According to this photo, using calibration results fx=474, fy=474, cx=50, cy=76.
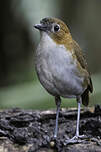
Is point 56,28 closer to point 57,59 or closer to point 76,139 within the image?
point 57,59

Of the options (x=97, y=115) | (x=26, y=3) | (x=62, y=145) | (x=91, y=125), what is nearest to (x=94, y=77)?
(x=26, y=3)

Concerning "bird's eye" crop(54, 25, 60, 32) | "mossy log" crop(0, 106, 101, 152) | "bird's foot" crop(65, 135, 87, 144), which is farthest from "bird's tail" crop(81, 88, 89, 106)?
"bird's eye" crop(54, 25, 60, 32)

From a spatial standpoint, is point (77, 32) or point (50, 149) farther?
point (77, 32)

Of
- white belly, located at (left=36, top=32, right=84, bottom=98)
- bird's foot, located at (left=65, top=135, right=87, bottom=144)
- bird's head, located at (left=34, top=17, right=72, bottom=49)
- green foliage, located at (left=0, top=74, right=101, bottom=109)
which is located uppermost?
bird's head, located at (left=34, top=17, right=72, bottom=49)

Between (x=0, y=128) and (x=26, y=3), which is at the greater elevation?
(x=26, y=3)

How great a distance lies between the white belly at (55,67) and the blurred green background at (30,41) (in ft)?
7.51

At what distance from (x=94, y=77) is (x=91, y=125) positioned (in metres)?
3.02

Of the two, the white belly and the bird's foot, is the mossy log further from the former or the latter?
the white belly

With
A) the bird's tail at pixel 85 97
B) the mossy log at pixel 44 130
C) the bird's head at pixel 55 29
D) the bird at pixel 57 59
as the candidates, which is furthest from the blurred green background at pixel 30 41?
the bird's head at pixel 55 29

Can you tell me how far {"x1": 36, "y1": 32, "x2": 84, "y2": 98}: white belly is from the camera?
480cm

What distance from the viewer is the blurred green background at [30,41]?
24.7 feet

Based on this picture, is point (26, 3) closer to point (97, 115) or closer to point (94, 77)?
point (94, 77)

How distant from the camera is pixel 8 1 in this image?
30.5 ft

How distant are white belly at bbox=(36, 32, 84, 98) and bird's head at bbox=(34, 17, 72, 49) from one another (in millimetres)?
71
